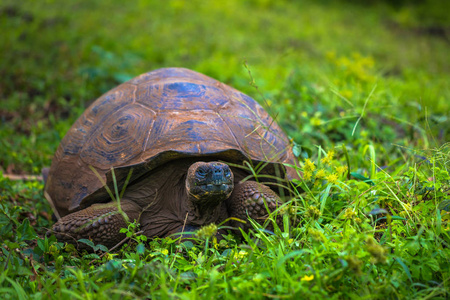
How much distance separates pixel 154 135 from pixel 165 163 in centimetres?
19

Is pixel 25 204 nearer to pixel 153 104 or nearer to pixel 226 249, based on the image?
pixel 153 104

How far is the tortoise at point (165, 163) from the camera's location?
232cm

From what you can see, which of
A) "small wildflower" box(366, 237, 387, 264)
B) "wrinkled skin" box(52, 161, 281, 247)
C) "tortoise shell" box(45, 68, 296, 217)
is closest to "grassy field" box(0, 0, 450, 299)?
"small wildflower" box(366, 237, 387, 264)

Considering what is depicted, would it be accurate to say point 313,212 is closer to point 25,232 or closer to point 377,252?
point 377,252

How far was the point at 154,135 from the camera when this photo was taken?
2422mm

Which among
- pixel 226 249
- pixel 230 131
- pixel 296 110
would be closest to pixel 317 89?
pixel 296 110

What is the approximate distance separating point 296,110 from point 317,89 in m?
0.67

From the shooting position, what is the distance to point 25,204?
2918 mm

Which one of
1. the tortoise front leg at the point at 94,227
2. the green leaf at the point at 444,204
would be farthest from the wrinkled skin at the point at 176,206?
the green leaf at the point at 444,204

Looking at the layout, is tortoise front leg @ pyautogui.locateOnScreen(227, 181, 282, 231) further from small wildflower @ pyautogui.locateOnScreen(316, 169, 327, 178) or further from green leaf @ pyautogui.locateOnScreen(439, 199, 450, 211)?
green leaf @ pyautogui.locateOnScreen(439, 199, 450, 211)

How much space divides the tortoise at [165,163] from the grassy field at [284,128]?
0.59 ft

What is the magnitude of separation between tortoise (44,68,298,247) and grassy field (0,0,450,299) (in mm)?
181

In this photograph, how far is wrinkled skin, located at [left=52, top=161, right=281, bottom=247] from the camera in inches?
87.6

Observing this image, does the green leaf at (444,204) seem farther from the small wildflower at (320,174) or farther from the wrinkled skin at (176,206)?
the wrinkled skin at (176,206)
